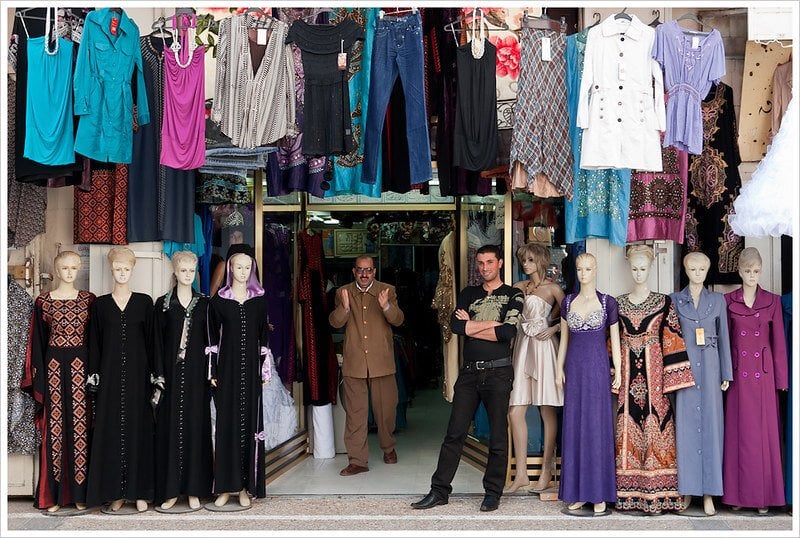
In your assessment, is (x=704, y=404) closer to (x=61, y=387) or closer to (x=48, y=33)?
(x=61, y=387)

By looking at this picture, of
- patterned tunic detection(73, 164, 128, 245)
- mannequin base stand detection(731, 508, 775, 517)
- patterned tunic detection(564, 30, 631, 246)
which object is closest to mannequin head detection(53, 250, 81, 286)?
patterned tunic detection(73, 164, 128, 245)

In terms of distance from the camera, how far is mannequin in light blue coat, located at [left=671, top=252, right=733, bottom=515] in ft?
Result: 17.1

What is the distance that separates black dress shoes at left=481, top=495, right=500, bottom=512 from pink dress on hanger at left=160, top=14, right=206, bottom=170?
8.66ft

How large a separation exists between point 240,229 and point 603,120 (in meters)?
2.90

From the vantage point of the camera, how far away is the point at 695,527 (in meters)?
4.99

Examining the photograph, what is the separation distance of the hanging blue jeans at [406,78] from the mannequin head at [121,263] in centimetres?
165

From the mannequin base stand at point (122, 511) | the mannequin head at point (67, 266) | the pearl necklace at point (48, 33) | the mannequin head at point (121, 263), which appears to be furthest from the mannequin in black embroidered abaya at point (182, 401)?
the pearl necklace at point (48, 33)

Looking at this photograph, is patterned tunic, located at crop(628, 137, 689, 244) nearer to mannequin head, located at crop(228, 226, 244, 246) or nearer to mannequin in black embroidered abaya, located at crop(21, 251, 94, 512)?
mannequin head, located at crop(228, 226, 244, 246)

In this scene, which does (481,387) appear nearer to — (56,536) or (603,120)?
(603,120)

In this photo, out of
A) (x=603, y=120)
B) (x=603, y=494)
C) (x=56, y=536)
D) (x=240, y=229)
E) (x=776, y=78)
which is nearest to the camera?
(x=56, y=536)

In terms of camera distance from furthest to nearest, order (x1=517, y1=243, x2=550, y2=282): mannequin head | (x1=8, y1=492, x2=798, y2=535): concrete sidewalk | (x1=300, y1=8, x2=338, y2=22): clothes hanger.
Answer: (x1=517, y1=243, x2=550, y2=282): mannequin head → (x1=300, y1=8, x2=338, y2=22): clothes hanger → (x1=8, y1=492, x2=798, y2=535): concrete sidewalk

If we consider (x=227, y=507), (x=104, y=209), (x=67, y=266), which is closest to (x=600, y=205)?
(x=227, y=507)

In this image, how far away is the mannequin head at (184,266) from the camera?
531cm

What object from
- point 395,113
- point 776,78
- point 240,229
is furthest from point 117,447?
point 776,78
